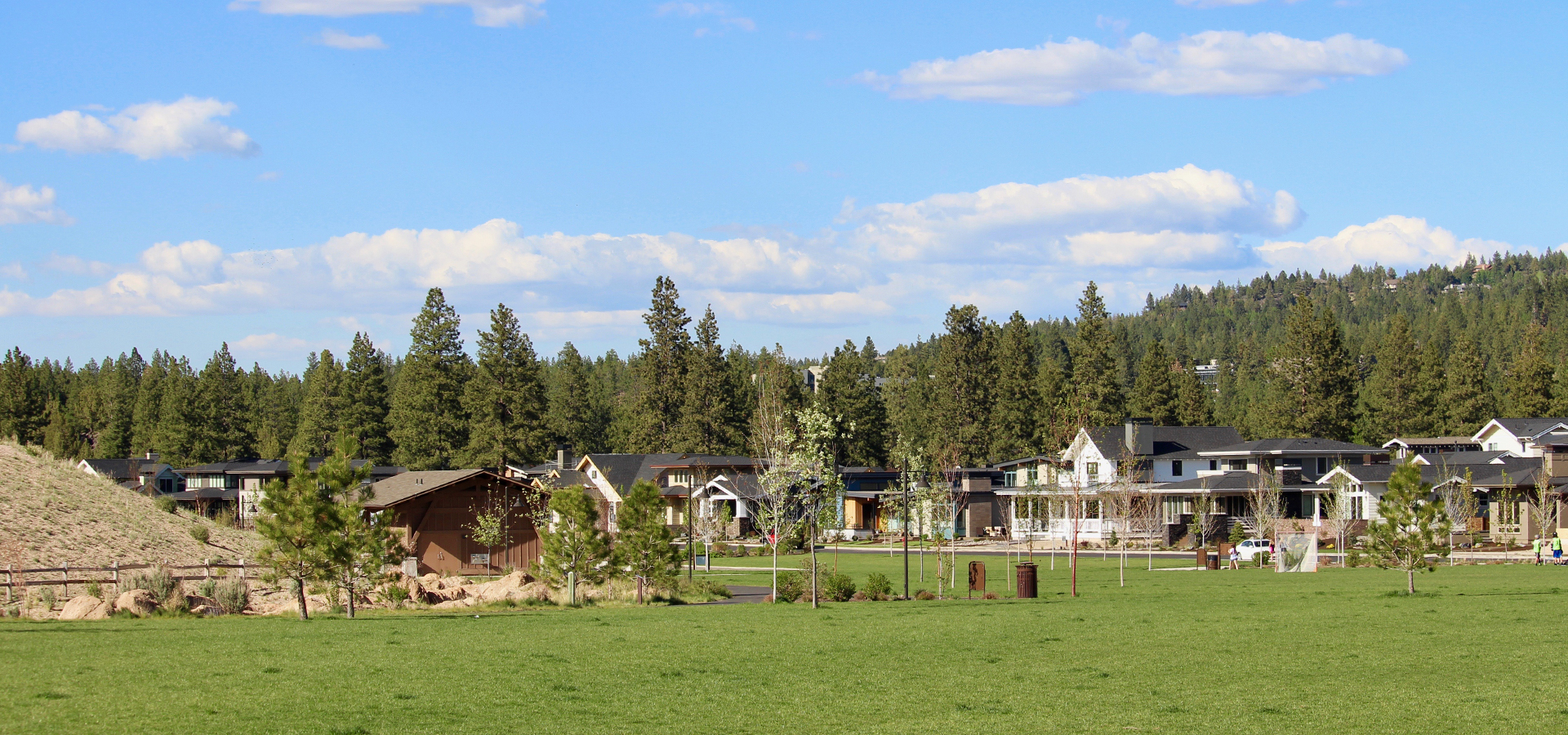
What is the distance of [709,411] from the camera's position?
10188cm

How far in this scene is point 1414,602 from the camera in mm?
30594

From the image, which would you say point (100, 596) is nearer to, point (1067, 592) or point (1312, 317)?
point (1067, 592)

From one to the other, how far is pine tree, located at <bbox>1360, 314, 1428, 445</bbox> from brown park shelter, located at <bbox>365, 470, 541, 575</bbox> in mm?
74327

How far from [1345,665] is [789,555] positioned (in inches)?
1866

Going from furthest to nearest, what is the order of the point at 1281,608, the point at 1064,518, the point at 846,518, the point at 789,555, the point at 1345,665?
the point at 846,518, the point at 1064,518, the point at 789,555, the point at 1281,608, the point at 1345,665

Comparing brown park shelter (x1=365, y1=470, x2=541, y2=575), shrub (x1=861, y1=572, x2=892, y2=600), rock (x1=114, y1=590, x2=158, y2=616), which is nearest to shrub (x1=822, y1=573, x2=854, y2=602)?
shrub (x1=861, y1=572, x2=892, y2=600)

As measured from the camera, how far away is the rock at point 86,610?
29.7 meters

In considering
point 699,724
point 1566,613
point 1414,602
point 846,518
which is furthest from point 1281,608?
point 846,518

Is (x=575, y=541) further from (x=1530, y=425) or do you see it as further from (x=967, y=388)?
(x=1530, y=425)

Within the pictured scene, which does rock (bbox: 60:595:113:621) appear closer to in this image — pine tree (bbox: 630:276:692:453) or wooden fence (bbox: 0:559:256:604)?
→ wooden fence (bbox: 0:559:256:604)

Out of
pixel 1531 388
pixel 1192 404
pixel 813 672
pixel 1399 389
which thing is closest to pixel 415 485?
pixel 813 672

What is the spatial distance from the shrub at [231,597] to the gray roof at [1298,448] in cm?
6464

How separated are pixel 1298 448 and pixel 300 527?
66943mm

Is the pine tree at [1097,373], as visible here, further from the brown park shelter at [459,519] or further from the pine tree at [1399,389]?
the brown park shelter at [459,519]
